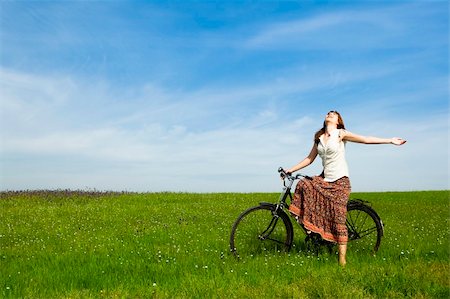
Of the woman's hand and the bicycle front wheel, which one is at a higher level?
the woman's hand

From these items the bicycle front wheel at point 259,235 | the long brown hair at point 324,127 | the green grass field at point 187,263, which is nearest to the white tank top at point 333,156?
the long brown hair at point 324,127

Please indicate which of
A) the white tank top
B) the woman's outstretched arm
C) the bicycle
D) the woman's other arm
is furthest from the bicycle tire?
the woman's outstretched arm

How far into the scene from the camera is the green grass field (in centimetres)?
788

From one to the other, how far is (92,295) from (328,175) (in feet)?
16.5

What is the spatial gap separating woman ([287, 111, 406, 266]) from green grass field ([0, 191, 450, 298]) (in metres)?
0.62

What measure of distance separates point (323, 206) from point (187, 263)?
3.02 metres

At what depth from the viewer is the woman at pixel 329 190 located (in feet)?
31.3

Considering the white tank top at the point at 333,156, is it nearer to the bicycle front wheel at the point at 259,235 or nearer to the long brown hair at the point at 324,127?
the long brown hair at the point at 324,127

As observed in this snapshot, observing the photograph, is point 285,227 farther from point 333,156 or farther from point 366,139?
point 366,139

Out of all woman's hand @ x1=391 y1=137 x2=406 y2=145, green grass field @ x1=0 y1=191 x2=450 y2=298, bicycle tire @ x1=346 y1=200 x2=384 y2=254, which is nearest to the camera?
green grass field @ x1=0 y1=191 x2=450 y2=298

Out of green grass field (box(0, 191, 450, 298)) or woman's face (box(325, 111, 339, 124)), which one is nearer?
green grass field (box(0, 191, 450, 298))

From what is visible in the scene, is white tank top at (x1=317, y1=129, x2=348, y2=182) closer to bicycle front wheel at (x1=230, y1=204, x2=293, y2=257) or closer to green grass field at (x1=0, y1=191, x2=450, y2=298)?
bicycle front wheel at (x1=230, y1=204, x2=293, y2=257)

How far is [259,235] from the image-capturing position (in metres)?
10.2

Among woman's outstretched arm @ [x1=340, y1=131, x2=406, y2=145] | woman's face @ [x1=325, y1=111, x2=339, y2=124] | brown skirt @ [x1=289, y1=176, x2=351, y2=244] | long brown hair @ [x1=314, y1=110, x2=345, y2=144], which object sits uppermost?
woman's face @ [x1=325, y1=111, x2=339, y2=124]
